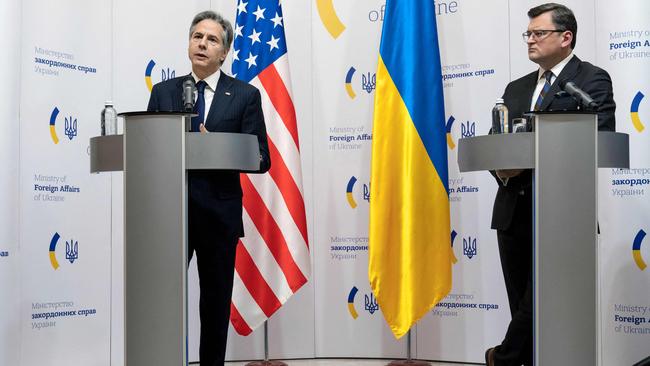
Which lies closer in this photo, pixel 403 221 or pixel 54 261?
pixel 403 221

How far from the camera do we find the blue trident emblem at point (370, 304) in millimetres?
4910

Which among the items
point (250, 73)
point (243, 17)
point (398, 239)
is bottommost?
point (398, 239)

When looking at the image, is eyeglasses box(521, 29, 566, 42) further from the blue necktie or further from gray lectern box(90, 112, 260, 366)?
gray lectern box(90, 112, 260, 366)

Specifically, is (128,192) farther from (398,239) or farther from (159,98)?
(398,239)

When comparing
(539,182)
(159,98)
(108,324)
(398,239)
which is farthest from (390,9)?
(108,324)

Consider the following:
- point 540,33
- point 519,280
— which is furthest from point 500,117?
point 519,280

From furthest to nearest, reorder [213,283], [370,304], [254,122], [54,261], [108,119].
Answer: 1. [370,304]
2. [54,261]
3. [254,122]
4. [213,283]
5. [108,119]

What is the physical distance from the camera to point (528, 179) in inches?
133

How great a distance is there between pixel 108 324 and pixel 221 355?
1.62 m

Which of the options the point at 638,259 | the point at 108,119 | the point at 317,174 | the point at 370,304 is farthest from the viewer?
the point at 317,174

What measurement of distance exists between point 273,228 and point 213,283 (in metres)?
1.15

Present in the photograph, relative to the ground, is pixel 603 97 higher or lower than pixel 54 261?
higher

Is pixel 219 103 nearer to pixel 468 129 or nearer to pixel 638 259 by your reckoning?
pixel 468 129

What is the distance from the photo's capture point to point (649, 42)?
4.02 metres
